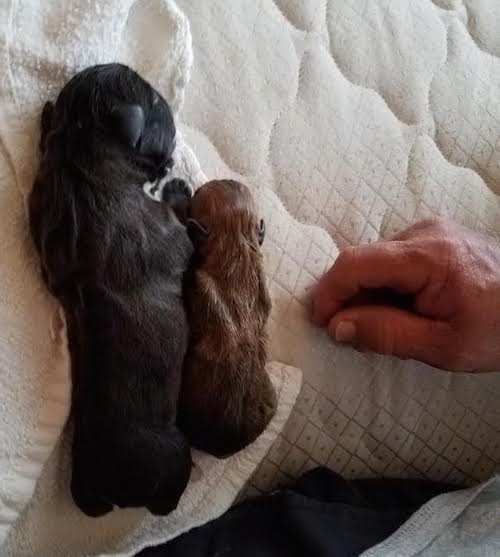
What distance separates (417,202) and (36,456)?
0.55m

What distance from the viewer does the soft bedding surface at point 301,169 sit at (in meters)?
0.75

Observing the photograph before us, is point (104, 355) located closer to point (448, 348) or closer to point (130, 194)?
point (130, 194)

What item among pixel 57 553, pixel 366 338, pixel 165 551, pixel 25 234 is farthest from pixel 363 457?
pixel 25 234

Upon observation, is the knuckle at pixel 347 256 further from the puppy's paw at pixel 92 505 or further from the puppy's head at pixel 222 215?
the puppy's paw at pixel 92 505

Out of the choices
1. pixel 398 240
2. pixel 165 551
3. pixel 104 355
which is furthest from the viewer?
pixel 398 240

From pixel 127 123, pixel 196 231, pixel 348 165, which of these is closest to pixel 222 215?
pixel 196 231

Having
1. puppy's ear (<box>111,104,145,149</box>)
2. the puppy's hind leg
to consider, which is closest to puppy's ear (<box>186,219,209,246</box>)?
puppy's ear (<box>111,104,145,149</box>)

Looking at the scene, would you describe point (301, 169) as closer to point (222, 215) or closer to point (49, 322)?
point (222, 215)

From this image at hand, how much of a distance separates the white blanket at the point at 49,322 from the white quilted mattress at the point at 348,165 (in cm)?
7

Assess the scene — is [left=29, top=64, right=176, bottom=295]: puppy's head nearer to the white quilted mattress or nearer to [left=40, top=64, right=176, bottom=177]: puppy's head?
[left=40, top=64, right=176, bottom=177]: puppy's head

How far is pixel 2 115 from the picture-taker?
0.76 m

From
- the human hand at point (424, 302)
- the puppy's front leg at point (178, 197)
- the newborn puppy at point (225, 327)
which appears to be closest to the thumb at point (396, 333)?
the human hand at point (424, 302)

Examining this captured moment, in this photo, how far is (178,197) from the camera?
82 centimetres

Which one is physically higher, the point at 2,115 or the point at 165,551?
the point at 2,115
